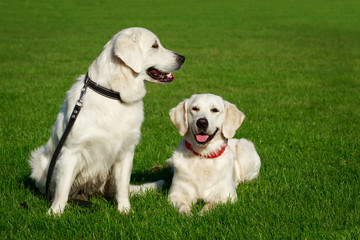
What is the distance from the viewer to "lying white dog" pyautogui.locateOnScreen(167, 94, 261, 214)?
467 cm

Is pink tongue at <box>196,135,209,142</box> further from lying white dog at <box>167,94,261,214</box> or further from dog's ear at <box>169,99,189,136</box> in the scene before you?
dog's ear at <box>169,99,189,136</box>

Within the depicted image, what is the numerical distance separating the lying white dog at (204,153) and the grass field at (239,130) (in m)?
0.19

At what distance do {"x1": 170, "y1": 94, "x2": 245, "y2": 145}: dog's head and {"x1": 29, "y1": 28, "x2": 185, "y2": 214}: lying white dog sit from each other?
0.57 m

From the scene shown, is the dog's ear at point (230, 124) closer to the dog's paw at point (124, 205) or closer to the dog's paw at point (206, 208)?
the dog's paw at point (206, 208)

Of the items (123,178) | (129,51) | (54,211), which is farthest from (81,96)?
(54,211)

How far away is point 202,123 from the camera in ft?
15.1

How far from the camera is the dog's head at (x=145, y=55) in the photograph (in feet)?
13.5

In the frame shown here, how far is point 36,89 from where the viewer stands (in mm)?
10469

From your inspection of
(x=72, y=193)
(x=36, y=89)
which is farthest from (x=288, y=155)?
(x=36, y=89)

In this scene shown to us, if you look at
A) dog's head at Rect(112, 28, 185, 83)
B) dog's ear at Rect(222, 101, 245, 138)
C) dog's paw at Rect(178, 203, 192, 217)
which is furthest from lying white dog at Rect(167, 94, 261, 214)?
dog's head at Rect(112, 28, 185, 83)

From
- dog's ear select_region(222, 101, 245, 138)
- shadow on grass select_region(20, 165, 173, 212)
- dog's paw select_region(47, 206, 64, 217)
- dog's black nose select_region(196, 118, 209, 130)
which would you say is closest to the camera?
dog's paw select_region(47, 206, 64, 217)

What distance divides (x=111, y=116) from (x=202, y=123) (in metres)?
1.00

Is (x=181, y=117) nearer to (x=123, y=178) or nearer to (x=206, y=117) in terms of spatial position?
(x=206, y=117)

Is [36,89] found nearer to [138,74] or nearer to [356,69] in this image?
[138,74]
